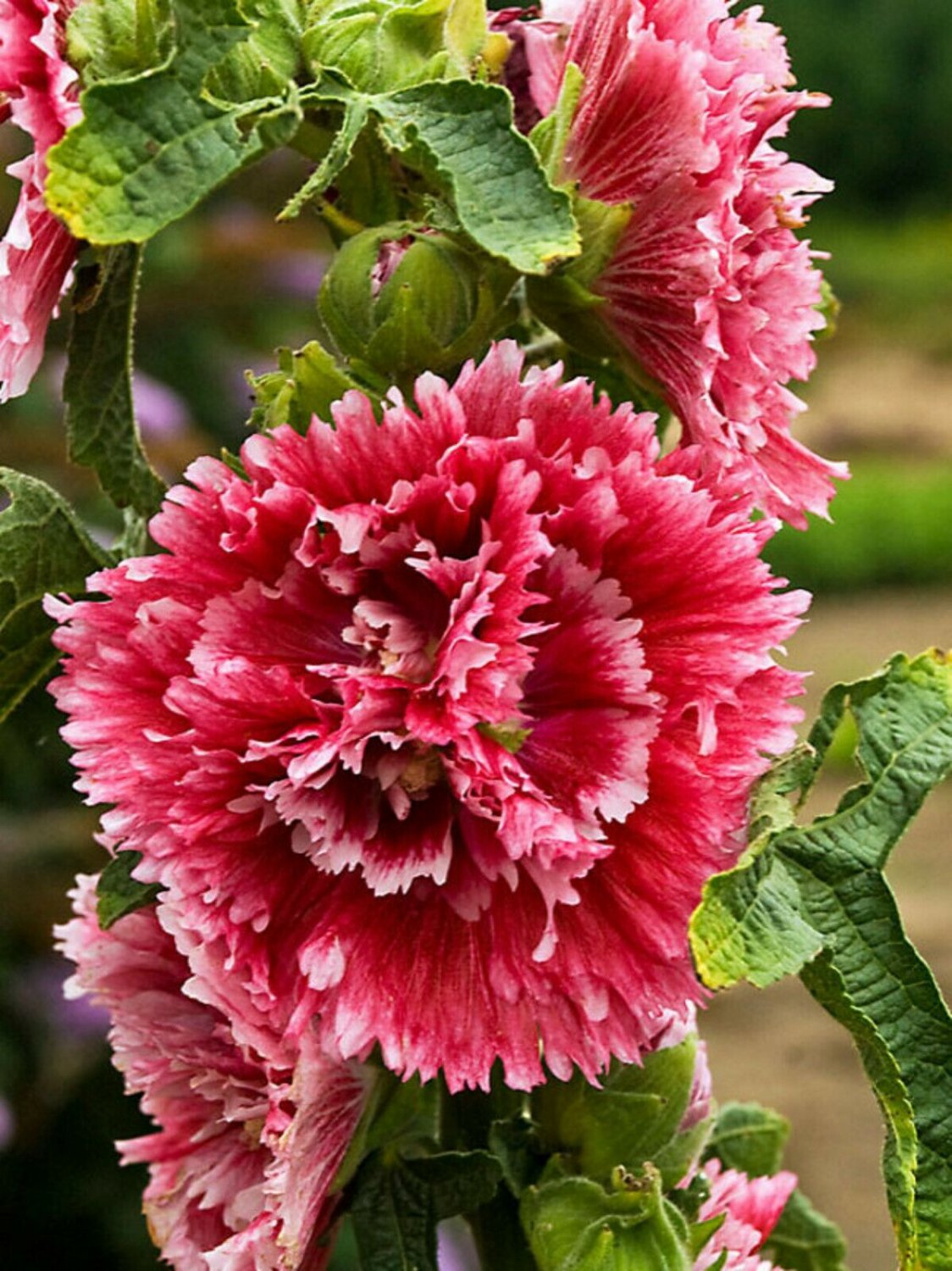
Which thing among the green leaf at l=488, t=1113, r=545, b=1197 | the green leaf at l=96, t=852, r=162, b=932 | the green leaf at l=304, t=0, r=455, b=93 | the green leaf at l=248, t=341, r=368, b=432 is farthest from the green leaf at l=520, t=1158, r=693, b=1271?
the green leaf at l=304, t=0, r=455, b=93

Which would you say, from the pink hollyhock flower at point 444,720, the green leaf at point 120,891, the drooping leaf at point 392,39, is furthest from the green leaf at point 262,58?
the green leaf at point 120,891

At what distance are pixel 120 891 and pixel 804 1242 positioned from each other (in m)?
0.41

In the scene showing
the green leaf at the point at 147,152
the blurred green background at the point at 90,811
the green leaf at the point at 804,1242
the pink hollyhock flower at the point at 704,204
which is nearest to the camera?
the green leaf at the point at 147,152

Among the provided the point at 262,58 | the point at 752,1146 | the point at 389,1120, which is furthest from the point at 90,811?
the point at 262,58

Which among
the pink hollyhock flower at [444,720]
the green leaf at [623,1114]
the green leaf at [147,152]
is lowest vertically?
the green leaf at [623,1114]

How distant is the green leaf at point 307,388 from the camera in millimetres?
644

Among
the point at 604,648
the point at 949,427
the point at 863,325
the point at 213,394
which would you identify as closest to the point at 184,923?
the point at 604,648

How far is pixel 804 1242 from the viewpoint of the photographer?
88cm

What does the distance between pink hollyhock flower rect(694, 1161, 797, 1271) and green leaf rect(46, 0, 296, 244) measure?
43 cm

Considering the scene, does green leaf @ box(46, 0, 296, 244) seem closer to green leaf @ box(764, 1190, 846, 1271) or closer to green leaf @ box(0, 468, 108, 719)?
green leaf @ box(0, 468, 108, 719)

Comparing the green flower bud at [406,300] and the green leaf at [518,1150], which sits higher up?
the green flower bud at [406,300]

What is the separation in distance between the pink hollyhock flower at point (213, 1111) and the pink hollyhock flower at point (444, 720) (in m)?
0.06

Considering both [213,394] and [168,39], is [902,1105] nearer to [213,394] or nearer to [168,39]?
[168,39]

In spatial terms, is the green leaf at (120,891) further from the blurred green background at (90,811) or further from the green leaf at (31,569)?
the blurred green background at (90,811)
